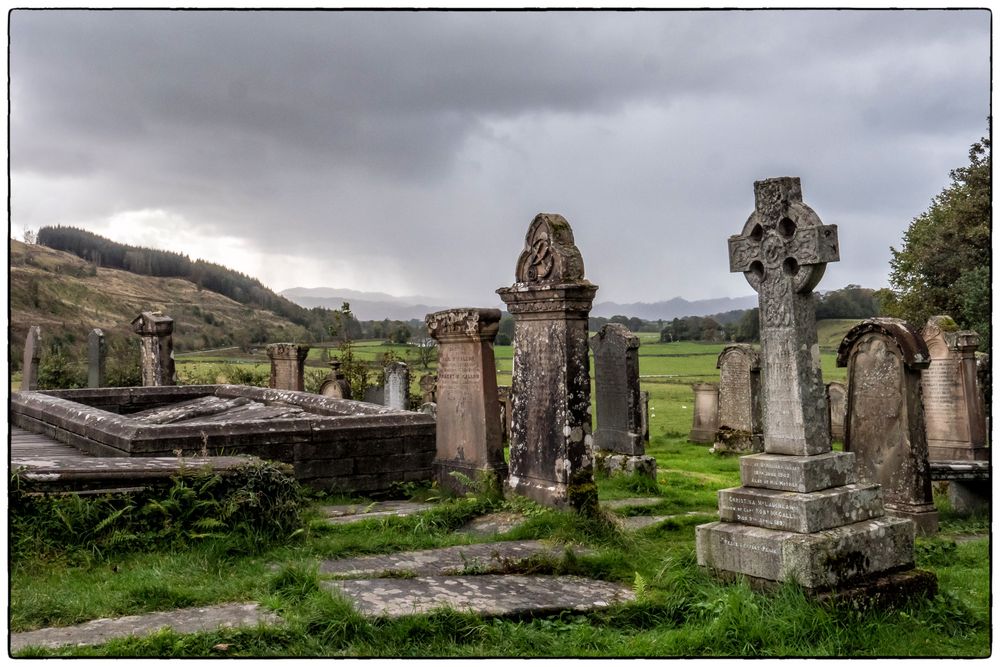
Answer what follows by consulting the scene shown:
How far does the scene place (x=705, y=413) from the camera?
18.9m

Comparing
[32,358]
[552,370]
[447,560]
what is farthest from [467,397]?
[32,358]

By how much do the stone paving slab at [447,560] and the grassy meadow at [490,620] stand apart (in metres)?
0.20

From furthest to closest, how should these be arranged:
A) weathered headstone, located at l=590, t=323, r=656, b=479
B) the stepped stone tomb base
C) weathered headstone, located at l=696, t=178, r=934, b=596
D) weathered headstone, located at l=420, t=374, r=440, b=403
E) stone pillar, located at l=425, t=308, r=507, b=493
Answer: weathered headstone, located at l=420, t=374, r=440, b=403, weathered headstone, located at l=590, t=323, r=656, b=479, stone pillar, located at l=425, t=308, r=507, b=493, the stepped stone tomb base, weathered headstone, located at l=696, t=178, r=934, b=596

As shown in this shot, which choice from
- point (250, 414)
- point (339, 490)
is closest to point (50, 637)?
point (339, 490)

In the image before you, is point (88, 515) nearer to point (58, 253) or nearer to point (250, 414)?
point (250, 414)

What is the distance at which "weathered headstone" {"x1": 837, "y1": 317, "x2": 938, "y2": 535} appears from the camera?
346 inches

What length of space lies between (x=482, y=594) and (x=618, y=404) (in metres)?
8.01

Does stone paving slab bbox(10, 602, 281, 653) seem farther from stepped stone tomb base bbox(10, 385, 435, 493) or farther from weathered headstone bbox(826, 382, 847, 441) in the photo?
weathered headstone bbox(826, 382, 847, 441)

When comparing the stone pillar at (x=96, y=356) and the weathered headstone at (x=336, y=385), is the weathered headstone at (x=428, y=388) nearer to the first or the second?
the weathered headstone at (x=336, y=385)

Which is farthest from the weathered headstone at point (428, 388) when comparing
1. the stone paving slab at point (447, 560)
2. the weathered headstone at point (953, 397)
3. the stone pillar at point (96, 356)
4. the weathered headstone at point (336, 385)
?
the stone paving slab at point (447, 560)

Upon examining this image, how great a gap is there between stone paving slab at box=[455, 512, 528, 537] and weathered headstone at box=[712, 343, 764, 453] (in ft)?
31.5

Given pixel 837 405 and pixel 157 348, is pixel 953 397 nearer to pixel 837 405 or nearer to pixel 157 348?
pixel 837 405

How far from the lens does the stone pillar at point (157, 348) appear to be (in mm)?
18203

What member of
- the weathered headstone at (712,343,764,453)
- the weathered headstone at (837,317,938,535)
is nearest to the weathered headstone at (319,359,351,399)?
the weathered headstone at (712,343,764,453)
